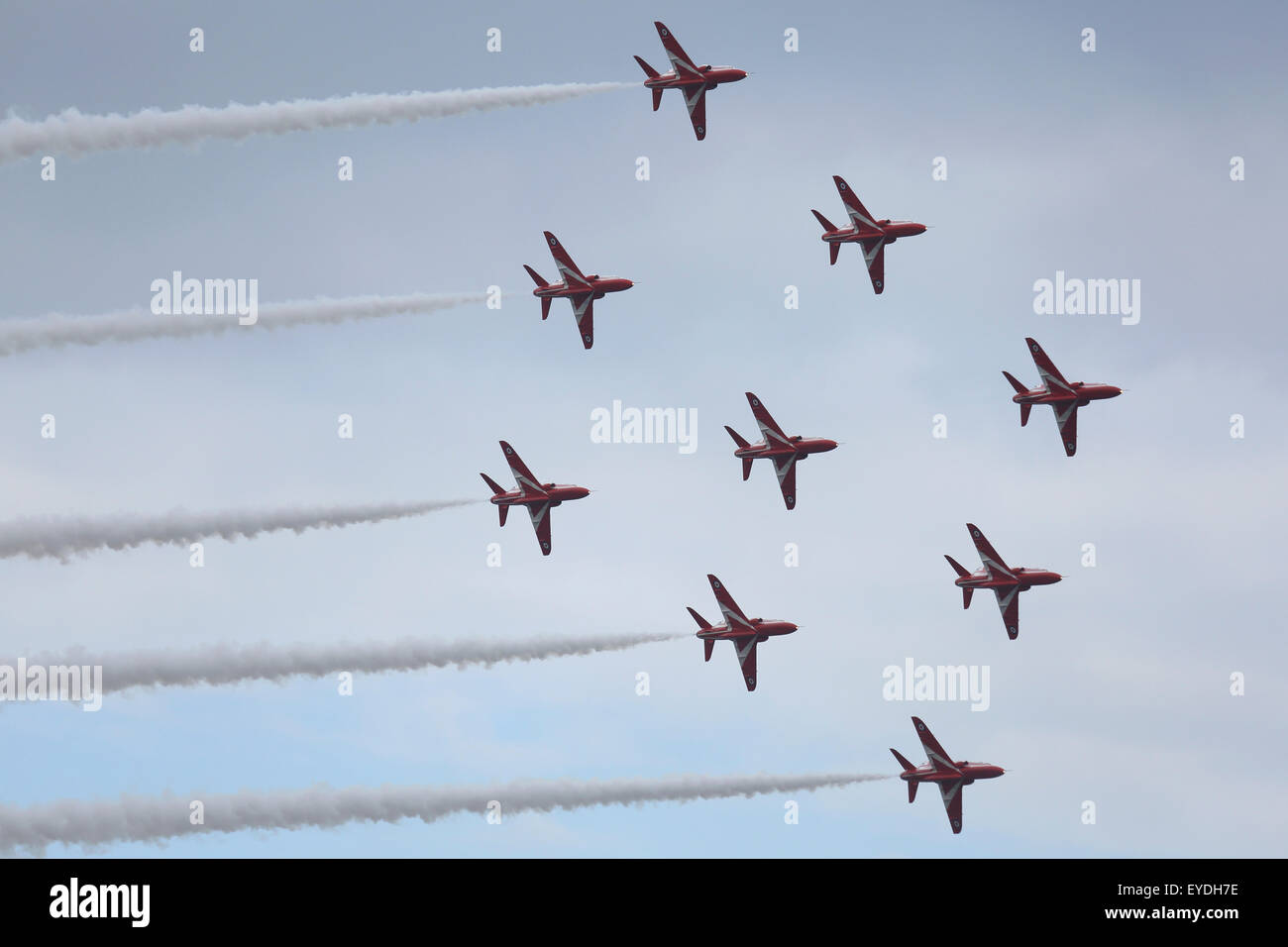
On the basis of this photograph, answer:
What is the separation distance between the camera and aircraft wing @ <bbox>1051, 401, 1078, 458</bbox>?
12306cm

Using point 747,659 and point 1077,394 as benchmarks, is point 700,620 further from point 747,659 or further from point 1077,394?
point 1077,394

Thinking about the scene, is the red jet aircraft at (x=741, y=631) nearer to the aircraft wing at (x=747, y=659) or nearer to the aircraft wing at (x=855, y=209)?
the aircraft wing at (x=747, y=659)

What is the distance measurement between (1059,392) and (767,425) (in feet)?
58.3

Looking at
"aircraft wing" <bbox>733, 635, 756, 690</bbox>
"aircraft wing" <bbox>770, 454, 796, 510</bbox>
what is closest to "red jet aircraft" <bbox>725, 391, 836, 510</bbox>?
"aircraft wing" <bbox>770, 454, 796, 510</bbox>

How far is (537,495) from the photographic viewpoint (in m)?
122

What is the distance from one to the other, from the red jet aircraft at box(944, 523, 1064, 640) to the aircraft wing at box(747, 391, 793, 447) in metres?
12.5

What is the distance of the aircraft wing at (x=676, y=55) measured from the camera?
12069 cm

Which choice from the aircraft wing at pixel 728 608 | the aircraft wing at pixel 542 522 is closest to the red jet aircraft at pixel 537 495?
the aircraft wing at pixel 542 522

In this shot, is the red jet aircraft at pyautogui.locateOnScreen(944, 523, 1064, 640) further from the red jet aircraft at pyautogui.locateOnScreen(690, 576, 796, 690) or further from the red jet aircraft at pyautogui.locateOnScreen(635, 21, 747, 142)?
the red jet aircraft at pyautogui.locateOnScreen(635, 21, 747, 142)

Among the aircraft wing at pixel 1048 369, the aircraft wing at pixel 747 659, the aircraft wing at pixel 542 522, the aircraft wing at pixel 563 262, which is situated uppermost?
the aircraft wing at pixel 563 262

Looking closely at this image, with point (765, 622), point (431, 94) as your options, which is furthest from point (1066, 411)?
point (431, 94)

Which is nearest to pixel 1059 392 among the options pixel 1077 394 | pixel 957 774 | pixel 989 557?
pixel 1077 394

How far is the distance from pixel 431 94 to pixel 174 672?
120 feet

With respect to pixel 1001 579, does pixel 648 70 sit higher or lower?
higher
